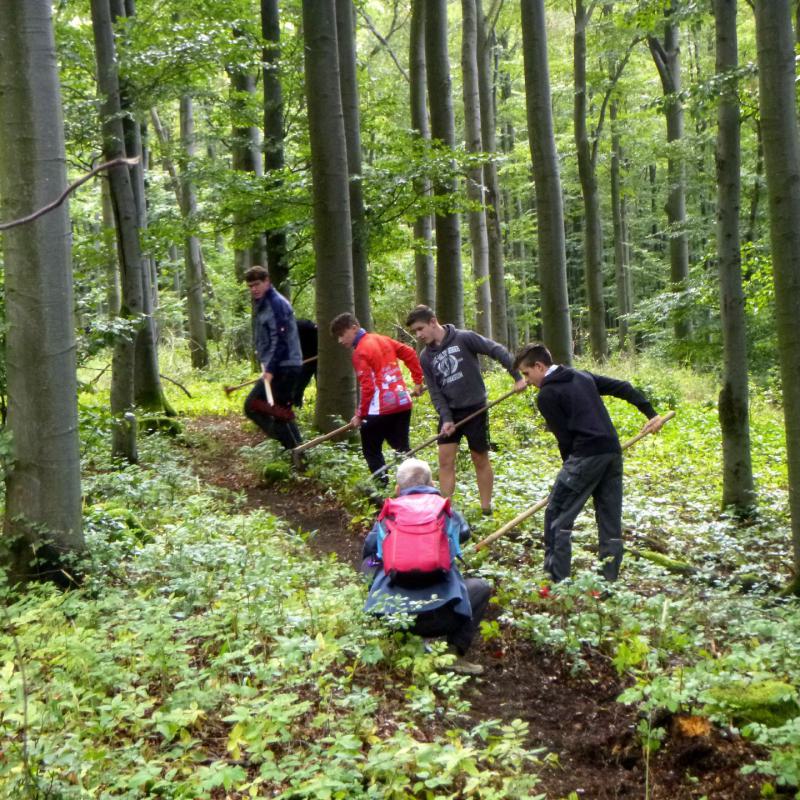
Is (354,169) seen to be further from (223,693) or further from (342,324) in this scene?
(223,693)

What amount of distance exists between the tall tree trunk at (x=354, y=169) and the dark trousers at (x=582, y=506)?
274 inches

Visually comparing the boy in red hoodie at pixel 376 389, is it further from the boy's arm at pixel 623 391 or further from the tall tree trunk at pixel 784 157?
the tall tree trunk at pixel 784 157

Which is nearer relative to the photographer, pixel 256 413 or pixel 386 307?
pixel 256 413

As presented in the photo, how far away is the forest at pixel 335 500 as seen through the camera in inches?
147

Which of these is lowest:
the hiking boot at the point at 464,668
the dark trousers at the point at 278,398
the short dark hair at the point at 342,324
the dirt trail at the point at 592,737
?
the dirt trail at the point at 592,737

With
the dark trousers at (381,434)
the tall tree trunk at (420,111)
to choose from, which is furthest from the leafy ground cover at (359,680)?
the tall tree trunk at (420,111)

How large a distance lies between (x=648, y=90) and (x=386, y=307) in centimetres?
1097

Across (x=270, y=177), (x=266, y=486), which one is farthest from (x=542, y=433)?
(x=270, y=177)

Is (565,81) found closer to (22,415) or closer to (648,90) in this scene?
(648,90)

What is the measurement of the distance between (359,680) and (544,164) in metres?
9.53

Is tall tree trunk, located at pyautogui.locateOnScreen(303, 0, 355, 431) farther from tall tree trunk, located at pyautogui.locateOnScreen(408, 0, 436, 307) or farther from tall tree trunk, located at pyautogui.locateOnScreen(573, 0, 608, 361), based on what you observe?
tall tree trunk, located at pyautogui.locateOnScreen(573, 0, 608, 361)

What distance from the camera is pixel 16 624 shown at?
4637 millimetres

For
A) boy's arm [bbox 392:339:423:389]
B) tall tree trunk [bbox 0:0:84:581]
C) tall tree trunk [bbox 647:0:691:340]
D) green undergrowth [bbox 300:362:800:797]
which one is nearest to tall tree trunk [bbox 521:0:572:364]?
green undergrowth [bbox 300:362:800:797]

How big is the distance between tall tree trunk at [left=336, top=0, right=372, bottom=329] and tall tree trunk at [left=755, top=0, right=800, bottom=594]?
7.29m
